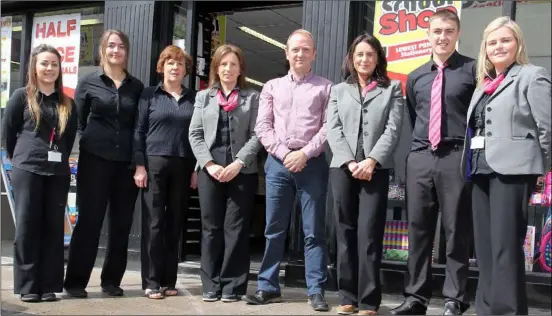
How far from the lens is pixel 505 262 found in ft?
11.5

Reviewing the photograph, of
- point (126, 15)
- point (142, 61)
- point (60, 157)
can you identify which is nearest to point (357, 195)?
point (60, 157)

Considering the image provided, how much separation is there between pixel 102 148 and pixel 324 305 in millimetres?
2115

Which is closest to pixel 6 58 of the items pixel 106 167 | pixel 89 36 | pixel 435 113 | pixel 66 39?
pixel 66 39

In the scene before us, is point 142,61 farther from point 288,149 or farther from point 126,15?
point 288,149

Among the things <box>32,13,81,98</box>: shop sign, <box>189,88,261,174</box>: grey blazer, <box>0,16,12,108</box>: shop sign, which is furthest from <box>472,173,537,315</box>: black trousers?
<box>0,16,12,108</box>: shop sign

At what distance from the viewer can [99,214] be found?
480cm

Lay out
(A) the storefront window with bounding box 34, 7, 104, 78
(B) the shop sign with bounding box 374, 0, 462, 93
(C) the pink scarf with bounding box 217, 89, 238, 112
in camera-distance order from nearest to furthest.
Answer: (C) the pink scarf with bounding box 217, 89, 238, 112
(B) the shop sign with bounding box 374, 0, 462, 93
(A) the storefront window with bounding box 34, 7, 104, 78

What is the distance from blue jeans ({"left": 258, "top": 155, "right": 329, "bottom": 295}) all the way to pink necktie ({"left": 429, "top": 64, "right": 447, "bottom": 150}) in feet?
2.84

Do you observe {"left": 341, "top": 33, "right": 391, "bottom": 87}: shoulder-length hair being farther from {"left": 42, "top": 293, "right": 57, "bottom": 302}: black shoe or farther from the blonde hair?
{"left": 42, "top": 293, "right": 57, "bottom": 302}: black shoe

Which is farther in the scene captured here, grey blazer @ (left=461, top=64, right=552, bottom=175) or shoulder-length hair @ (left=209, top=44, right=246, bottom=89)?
shoulder-length hair @ (left=209, top=44, right=246, bottom=89)

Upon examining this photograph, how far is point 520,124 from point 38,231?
3.49 m

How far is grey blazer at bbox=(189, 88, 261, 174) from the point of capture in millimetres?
4578

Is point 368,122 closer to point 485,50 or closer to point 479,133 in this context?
point 479,133

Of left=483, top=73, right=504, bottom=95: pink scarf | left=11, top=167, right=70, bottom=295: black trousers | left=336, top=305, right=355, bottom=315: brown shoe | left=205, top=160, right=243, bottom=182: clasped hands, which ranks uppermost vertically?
left=483, top=73, right=504, bottom=95: pink scarf
